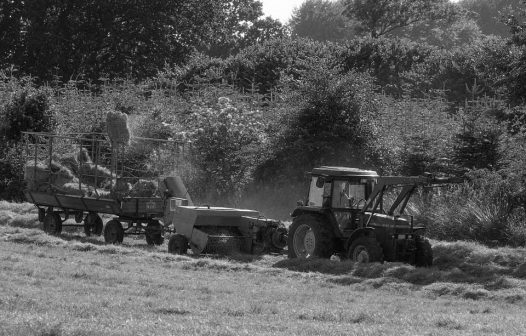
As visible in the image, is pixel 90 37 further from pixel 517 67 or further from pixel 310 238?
pixel 517 67

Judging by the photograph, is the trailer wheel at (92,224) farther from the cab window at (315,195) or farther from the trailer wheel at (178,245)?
the cab window at (315,195)

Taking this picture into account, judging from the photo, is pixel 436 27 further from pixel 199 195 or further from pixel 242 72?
pixel 199 195

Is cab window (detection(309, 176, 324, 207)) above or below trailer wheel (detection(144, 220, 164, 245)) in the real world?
above

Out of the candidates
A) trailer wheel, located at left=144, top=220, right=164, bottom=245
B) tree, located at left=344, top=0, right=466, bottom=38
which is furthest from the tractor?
tree, located at left=344, top=0, right=466, bottom=38

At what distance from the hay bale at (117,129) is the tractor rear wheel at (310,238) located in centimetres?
587

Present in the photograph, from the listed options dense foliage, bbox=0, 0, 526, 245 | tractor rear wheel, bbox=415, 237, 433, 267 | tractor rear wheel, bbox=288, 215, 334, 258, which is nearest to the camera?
tractor rear wheel, bbox=415, 237, 433, 267

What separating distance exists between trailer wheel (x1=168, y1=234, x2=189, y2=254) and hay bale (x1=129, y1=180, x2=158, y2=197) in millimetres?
2183

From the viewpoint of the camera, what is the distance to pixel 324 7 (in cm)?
10425

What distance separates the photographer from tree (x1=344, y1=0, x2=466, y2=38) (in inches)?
2403

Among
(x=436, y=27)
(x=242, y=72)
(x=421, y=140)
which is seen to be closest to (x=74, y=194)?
(x=421, y=140)

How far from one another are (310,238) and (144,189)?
189 inches

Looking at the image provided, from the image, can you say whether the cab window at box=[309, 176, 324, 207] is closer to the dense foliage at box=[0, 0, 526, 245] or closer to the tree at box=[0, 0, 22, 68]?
the dense foliage at box=[0, 0, 526, 245]

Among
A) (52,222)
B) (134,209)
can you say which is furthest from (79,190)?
(134,209)

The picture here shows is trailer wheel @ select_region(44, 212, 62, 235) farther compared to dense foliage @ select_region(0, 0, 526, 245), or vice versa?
trailer wheel @ select_region(44, 212, 62, 235)
